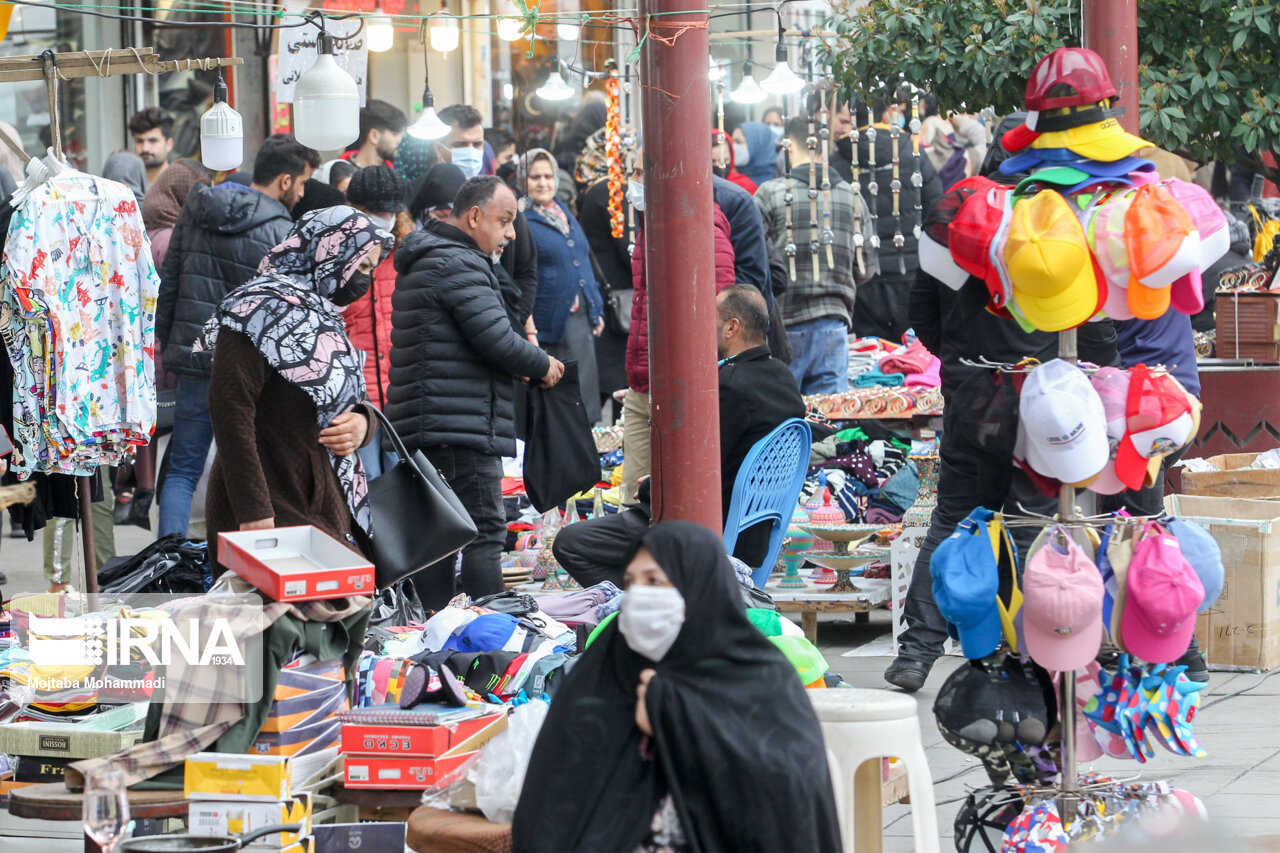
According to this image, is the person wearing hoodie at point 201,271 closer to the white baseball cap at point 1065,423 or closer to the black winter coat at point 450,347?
the black winter coat at point 450,347

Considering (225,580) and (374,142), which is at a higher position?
(374,142)

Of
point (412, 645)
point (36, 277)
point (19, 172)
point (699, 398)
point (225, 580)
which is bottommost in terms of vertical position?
point (412, 645)

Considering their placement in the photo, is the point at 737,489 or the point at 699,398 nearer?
the point at 699,398

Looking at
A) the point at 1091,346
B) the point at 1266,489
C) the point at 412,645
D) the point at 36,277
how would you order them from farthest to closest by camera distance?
the point at 1266,489, the point at 36,277, the point at 412,645, the point at 1091,346

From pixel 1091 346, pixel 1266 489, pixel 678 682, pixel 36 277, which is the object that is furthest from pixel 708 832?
pixel 1266 489

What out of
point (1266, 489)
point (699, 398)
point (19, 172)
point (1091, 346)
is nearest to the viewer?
point (699, 398)

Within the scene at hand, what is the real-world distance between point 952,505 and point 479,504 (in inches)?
71.3

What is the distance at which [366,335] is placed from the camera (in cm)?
831

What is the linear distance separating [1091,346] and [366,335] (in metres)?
4.08

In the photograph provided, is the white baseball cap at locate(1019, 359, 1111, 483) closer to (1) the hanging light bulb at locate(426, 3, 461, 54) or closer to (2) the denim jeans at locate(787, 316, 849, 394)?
(2) the denim jeans at locate(787, 316, 849, 394)

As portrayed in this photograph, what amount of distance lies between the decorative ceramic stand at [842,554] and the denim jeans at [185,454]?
2.86 m

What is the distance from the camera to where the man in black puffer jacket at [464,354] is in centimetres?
651

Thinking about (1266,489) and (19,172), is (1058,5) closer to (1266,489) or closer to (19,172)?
(1266,489)

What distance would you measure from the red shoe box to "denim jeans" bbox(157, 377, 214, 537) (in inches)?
150
